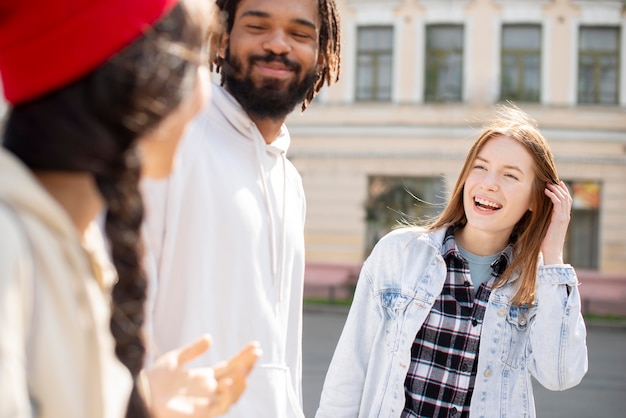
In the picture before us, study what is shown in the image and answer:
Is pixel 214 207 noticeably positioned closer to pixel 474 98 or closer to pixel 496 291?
pixel 496 291

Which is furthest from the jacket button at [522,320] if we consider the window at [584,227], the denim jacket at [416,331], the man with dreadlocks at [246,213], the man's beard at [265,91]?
the window at [584,227]

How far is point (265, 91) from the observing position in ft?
7.54

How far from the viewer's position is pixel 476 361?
111 inches

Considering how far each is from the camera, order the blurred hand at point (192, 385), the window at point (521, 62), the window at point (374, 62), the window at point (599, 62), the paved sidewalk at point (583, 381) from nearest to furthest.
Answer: the blurred hand at point (192, 385)
the paved sidewalk at point (583, 381)
the window at point (599, 62)
the window at point (521, 62)
the window at point (374, 62)

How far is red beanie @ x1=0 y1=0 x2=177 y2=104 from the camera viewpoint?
40.2 inches

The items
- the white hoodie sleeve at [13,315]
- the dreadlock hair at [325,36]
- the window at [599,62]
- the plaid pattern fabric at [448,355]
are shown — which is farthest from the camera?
the window at [599,62]

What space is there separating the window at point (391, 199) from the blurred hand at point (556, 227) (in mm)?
15372

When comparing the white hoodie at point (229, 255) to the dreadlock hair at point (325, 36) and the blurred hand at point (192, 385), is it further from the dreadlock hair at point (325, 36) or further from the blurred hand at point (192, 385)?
the blurred hand at point (192, 385)

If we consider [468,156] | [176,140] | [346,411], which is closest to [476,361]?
[346,411]

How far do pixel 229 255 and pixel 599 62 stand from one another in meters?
19.7

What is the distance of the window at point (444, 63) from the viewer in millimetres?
20031

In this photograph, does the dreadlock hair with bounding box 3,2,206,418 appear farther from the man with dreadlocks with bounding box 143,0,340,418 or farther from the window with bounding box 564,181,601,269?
the window with bounding box 564,181,601,269

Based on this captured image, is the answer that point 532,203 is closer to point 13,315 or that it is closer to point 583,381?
point 13,315

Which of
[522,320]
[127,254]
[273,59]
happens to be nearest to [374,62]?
[522,320]
